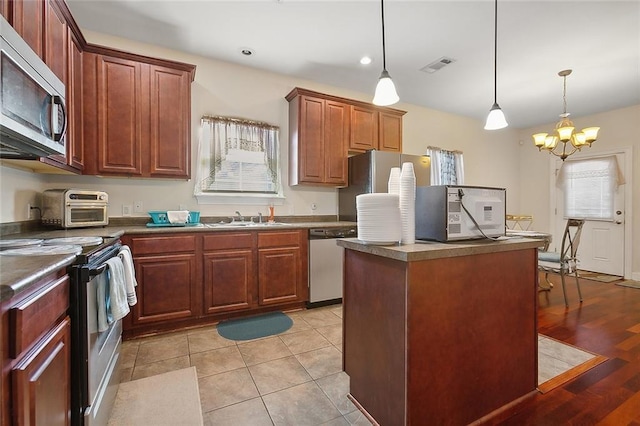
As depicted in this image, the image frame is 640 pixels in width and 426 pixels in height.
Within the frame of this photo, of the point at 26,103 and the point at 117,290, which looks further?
the point at 117,290

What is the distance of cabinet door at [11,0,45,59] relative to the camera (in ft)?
5.04

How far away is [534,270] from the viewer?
1.77 m

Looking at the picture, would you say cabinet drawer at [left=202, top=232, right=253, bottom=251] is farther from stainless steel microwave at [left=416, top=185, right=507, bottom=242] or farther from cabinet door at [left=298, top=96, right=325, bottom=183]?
stainless steel microwave at [left=416, top=185, right=507, bottom=242]

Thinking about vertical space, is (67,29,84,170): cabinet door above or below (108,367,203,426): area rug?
above

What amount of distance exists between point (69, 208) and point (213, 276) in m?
1.24

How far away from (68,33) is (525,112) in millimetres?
6286

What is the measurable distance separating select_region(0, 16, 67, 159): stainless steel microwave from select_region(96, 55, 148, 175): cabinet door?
97 centimetres

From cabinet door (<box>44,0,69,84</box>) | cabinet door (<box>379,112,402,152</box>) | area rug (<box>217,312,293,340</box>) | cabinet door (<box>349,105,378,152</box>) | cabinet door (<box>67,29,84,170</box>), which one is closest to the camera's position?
cabinet door (<box>44,0,69,84</box>)

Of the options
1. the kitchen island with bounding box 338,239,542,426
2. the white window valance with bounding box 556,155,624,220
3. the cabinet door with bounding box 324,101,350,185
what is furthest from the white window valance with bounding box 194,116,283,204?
the white window valance with bounding box 556,155,624,220

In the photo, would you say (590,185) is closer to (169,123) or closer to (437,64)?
(437,64)

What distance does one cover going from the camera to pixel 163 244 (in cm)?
258

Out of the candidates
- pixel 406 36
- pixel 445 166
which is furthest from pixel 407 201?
pixel 445 166

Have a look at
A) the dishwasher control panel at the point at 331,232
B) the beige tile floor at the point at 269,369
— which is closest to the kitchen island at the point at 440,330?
the beige tile floor at the point at 269,369

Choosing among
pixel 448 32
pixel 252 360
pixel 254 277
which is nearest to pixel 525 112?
pixel 448 32
